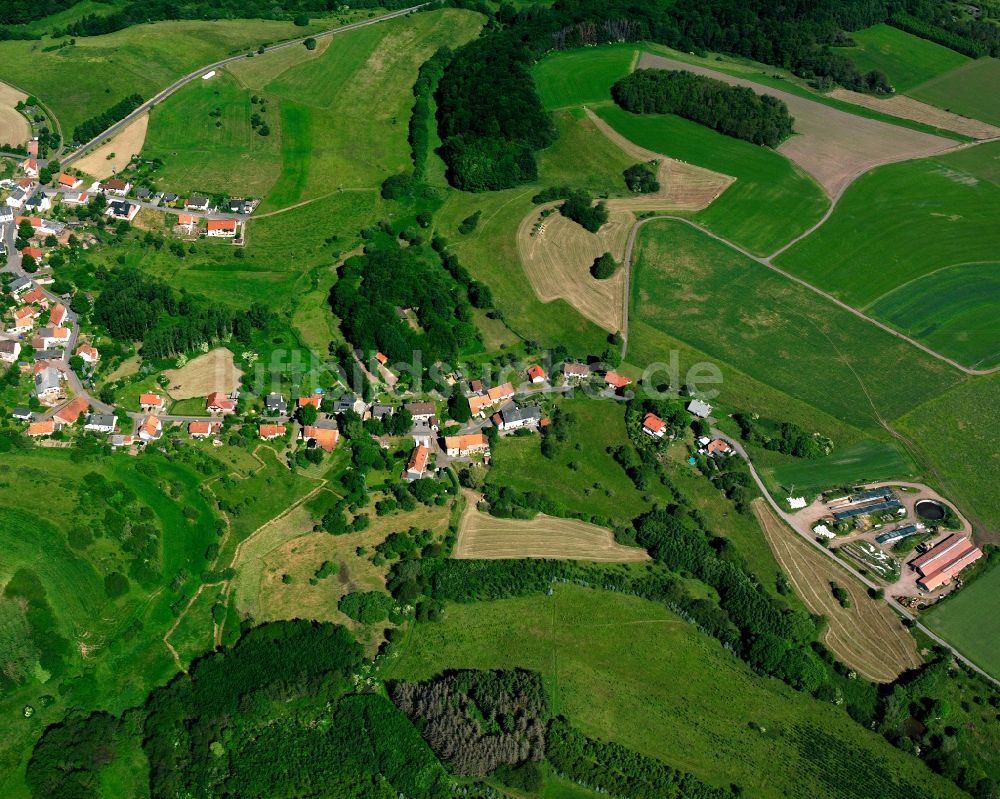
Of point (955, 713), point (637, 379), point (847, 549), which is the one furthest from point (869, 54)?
point (955, 713)

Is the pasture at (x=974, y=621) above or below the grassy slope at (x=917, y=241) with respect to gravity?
below

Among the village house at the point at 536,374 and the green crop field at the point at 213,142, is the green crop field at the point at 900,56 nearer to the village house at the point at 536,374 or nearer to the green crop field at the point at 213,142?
the village house at the point at 536,374

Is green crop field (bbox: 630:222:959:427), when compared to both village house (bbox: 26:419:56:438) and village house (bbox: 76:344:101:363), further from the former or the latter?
village house (bbox: 26:419:56:438)

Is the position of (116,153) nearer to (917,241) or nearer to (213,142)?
(213,142)

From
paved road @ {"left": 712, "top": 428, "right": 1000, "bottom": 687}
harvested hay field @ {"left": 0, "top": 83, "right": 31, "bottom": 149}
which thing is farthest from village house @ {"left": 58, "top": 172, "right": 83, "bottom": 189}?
paved road @ {"left": 712, "top": 428, "right": 1000, "bottom": 687}

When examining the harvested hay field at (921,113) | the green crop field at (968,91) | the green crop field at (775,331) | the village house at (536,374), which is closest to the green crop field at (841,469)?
the green crop field at (775,331)
